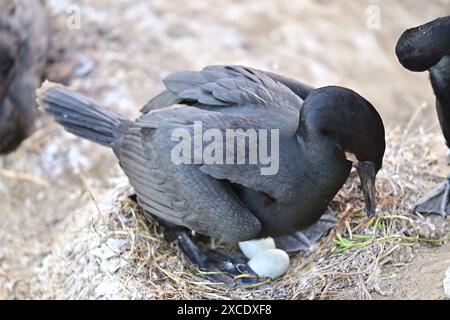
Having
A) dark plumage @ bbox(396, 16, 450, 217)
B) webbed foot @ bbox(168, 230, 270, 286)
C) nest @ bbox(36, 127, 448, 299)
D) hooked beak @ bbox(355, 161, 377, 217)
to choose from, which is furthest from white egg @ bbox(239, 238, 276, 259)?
dark plumage @ bbox(396, 16, 450, 217)

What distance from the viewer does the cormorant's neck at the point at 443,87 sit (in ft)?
12.8

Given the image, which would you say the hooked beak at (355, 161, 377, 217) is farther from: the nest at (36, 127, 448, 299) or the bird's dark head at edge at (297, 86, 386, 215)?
the nest at (36, 127, 448, 299)

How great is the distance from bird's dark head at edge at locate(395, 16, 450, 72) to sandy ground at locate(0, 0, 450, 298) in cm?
238

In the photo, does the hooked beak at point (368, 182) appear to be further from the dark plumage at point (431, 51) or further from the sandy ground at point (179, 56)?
the sandy ground at point (179, 56)

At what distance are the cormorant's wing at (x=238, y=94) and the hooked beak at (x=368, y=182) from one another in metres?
0.42

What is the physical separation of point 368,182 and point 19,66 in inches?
130

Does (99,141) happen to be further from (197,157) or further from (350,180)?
(350,180)

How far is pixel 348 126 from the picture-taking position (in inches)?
146

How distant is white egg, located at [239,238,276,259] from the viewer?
453 centimetres

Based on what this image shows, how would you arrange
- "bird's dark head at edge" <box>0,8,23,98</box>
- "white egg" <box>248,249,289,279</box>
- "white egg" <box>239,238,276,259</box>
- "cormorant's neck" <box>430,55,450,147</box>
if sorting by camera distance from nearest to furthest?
1. "cormorant's neck" <box>430,55,450,147</box>
2. "white egg" <box>248,249,289,279</box>
3. "white egg" <box>239,238,276,259</box>
4. "bird's dark head at edge" <box>0,8,23,98</box>

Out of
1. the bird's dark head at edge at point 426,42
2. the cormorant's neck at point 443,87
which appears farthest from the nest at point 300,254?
the bird's dark head at edge at point 426,42

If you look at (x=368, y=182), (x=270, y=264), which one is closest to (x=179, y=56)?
(x=270, y=264)

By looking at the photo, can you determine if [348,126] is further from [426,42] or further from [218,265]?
[218,265]

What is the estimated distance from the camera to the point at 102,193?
5672 mm
